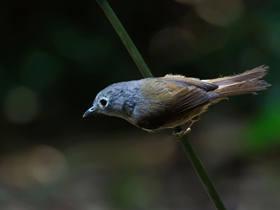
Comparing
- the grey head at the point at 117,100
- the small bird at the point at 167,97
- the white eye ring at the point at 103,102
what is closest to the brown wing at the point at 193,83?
the small bird at the point at 167,97

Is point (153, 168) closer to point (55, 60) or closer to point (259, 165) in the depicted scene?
point (259, 165)

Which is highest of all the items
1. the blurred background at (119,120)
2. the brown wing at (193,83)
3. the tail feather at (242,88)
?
the brown wing at (193,83)

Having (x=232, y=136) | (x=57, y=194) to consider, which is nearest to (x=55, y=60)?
(x=57, y=194)

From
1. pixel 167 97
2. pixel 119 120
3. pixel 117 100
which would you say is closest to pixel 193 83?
pixel 167 97

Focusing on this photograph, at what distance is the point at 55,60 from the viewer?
10.6 feet

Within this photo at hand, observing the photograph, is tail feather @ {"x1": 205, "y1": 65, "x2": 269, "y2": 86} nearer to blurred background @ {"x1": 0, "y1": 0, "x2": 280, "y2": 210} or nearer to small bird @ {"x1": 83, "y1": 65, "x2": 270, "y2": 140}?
small bird @ {"x1": 83, "y1": 65, "x2": 270, "y2": 140}

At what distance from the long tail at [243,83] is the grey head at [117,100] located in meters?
0.35

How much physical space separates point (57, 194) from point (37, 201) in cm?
18

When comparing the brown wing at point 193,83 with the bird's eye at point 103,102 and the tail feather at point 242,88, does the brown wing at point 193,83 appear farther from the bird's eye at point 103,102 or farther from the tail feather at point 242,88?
the bird's eye at point 103,102

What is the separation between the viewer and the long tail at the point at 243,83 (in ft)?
4.50

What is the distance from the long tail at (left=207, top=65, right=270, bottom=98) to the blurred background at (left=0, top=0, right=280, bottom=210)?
4.28ft

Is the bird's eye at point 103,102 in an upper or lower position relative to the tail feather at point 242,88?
upper

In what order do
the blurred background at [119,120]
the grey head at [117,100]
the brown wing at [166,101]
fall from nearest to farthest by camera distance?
the grey head at [117,100] < the brown wing at [166,101] < the blurred background at [119,120]

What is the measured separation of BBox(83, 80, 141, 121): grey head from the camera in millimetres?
1325
